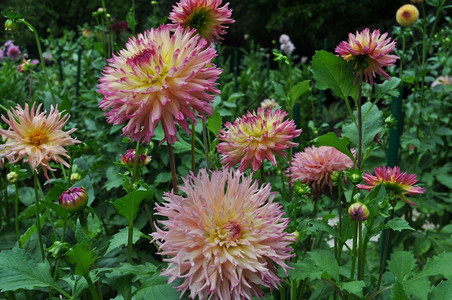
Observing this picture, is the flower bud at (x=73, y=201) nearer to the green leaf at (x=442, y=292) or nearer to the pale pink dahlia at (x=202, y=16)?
the pale pink dahlia at (x=202, y=16)

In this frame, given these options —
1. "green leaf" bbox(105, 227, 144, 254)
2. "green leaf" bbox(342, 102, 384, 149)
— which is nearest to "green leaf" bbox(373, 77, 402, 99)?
"green leaf" bbox(342, 102, 384, 149)

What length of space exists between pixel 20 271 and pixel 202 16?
1.65 ft

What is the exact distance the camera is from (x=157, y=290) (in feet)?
2.12

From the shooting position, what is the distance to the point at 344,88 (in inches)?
32.7

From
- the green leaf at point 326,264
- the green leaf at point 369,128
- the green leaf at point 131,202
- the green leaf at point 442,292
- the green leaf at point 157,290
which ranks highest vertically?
the green leaf at point 369,128

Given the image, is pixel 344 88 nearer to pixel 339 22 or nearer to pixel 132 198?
pixel 132 198

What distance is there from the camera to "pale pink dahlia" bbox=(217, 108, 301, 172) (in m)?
0.77

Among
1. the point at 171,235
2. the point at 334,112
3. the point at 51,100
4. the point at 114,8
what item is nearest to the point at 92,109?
the point at 51,100

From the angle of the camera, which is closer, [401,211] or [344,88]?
[344,88]

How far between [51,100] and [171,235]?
22.3 inches

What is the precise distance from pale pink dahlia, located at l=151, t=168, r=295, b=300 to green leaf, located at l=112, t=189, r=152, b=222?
0.08 meters

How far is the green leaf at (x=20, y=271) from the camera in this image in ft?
2.24

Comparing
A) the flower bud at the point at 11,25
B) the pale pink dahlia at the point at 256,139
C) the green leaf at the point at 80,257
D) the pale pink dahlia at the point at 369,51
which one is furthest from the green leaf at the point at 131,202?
the flower bud at the point at 11,25

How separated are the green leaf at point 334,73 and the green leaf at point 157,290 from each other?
1.41 ft
